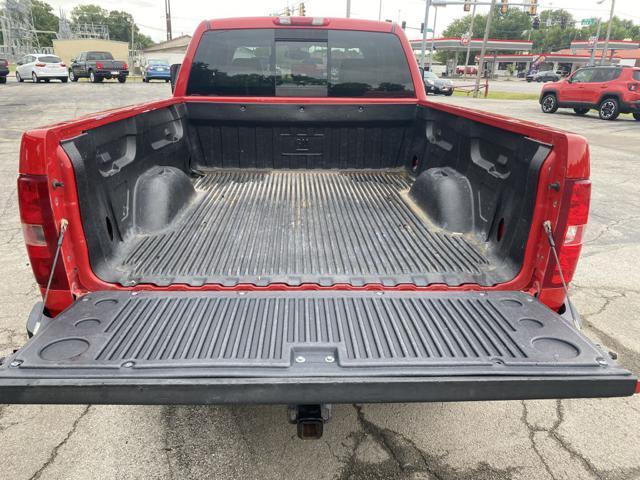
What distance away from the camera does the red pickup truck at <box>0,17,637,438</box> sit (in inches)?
64.4

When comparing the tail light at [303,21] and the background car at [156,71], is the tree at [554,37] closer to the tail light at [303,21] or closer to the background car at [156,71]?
the background car at [156,71]

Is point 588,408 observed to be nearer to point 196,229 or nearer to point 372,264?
point 372,264

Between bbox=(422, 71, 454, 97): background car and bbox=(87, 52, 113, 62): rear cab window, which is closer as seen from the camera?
bbox=(422, 71, 454, 97): background car

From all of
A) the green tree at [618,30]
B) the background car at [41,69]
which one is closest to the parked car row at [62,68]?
the background car at [41,69]

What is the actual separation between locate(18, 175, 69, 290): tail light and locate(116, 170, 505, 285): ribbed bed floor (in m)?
0.33

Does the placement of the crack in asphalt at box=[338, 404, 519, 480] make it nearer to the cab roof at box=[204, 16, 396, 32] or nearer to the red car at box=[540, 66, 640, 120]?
the cab roof at box=[204, 16, 396, 32]

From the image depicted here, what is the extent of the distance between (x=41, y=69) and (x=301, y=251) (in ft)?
109

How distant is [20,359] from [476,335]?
5.54 feet

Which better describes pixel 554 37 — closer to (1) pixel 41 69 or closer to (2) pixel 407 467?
(1) pixel 41 69

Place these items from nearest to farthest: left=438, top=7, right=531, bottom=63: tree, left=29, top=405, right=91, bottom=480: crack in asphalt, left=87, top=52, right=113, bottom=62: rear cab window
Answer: left=29, top=405, right=91, bottom=480: crack in asphalt < left=87, top=52, right=113, bottom=62: rear cab window < left=438, top=7, right=531, bottom=63: tree

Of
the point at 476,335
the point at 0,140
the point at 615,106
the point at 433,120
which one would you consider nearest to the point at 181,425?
the point at 476,335

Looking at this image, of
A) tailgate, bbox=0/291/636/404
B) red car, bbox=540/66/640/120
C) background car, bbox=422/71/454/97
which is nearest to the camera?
tailgate, bbox=0/291/636/404

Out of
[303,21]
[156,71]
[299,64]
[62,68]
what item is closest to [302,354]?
[299,64]

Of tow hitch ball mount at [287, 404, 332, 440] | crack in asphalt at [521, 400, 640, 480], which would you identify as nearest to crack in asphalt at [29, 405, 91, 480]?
tow hitch ball mount at [287, 404, 332, 440]
